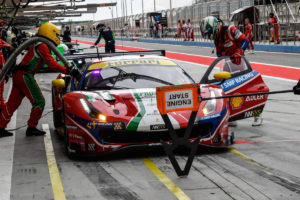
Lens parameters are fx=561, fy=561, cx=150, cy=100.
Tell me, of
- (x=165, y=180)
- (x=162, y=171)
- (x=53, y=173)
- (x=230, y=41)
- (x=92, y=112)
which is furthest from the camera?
(x=230, y=41)

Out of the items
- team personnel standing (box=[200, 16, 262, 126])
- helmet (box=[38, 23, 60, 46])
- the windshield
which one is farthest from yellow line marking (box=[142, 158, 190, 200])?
team personnel standing (box=[200, 16, 262, 126])

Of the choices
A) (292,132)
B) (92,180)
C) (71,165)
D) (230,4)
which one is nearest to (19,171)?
(71,165)

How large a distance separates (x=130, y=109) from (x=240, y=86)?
7.08ft

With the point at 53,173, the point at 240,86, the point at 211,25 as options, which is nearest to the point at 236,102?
the point at 240,86

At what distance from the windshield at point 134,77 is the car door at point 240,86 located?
18.3 inches

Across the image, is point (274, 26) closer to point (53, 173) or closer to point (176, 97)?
point (176, 97)

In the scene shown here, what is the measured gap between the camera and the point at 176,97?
5676 millimetres

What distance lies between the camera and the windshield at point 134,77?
285 inches

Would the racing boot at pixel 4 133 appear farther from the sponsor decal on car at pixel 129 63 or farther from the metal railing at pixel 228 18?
the metal railing at pixel 228 18

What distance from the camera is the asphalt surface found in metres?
5.07

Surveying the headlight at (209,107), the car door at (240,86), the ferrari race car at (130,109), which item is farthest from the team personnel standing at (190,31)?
the headlight at (209,107)

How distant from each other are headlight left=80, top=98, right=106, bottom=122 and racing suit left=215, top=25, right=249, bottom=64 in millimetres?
3842

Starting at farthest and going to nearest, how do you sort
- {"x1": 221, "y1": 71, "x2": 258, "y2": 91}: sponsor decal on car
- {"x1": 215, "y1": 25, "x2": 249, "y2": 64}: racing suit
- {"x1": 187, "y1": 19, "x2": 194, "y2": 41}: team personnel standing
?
{"x1": 187, "y1": 19, "x2": 194, "y2": 41}: team personnel standing, {"x1": 215, "y1": 25, "x2": 249, "y2": 64}: racing suit, {"x1": 221, "y1": 71, "x2": 258, "y2": 91}: sponsor decal on car

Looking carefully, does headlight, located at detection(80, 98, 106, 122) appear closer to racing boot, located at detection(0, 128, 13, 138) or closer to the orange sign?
the orange sign
